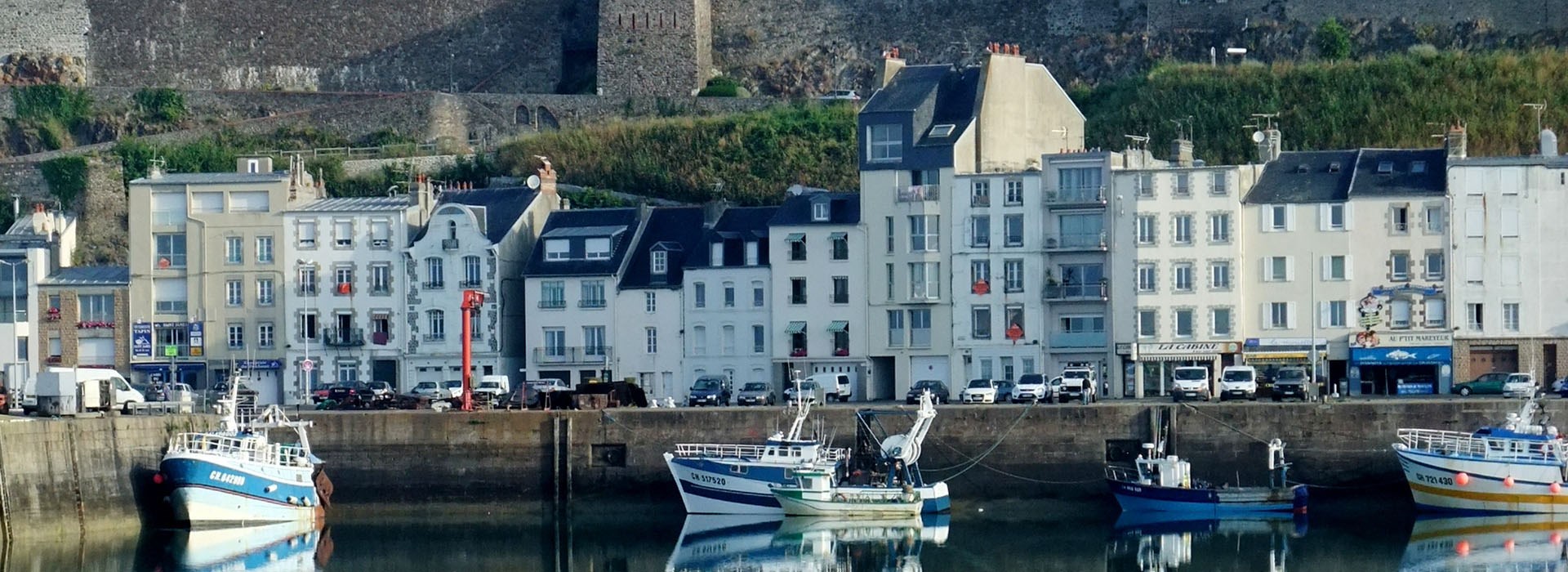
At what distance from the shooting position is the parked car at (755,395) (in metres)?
64.3

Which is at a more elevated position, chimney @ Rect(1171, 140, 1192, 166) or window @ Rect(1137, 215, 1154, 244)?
chimney @ Rect(1171, 140, 1192, 166)

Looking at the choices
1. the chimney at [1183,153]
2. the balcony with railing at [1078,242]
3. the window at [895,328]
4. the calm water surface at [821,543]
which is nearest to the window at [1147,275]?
the balcony with railing at [1078,242]

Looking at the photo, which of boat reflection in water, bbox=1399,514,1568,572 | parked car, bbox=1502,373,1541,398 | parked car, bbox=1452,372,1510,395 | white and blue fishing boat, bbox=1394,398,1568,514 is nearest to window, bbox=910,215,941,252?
parked car, bbox=1452,372,1510,395

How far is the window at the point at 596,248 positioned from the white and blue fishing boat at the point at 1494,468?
831 inches

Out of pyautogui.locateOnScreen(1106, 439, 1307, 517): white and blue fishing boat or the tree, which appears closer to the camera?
pyautogui.locateOnScreen(1106, 439, 1307, 517): white and blue fishing boat

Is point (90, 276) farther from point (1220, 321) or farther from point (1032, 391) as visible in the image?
point (1220, 321)

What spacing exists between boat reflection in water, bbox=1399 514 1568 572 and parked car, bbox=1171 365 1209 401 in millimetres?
6676

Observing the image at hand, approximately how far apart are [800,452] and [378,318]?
1722cm

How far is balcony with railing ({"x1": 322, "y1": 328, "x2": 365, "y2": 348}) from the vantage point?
71.2 meters

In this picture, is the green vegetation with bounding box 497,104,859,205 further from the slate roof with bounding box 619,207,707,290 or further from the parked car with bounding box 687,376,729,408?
the parked car with bounding box 687,376,729,408

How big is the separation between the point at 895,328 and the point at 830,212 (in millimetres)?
2954

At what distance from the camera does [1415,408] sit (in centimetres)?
5675

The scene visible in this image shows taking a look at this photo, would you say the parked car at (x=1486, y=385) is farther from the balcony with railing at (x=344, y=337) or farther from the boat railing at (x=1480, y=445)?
the balcony with railing at (x=344, y=337)

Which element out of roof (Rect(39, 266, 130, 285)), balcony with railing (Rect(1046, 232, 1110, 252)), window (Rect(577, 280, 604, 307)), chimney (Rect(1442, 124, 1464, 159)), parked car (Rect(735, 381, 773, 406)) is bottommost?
parked car (Rect(735, 381, 773, 406))
